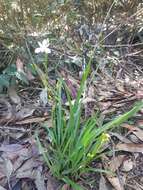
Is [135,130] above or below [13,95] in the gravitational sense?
below

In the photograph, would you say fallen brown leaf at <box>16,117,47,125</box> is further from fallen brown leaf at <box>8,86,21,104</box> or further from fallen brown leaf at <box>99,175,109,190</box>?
fallen brown leaf at <box>99,175,109,190</box>

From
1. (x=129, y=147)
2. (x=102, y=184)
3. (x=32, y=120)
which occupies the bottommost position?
(x=102, y=184)

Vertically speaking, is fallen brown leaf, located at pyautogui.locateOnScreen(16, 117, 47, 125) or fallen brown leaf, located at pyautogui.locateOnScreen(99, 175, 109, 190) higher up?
fallen brown leaf, located at pyautogui.locateOnScreen(16, 117, 47, 125)

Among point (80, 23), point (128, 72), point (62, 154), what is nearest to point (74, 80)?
point (128, 72)

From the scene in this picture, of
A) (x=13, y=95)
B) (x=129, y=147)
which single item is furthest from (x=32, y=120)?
(x=129, y=147)

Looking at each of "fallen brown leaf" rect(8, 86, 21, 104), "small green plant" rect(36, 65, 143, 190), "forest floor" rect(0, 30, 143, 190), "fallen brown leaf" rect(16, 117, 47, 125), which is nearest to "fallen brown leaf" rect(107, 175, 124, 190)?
"forest floor" rect(0, 30, 143, 190)

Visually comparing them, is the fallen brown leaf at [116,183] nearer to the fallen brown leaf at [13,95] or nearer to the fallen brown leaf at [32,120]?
the fallen brown leaf at [32,120]

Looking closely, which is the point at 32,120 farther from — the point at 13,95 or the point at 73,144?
the point at 73,144

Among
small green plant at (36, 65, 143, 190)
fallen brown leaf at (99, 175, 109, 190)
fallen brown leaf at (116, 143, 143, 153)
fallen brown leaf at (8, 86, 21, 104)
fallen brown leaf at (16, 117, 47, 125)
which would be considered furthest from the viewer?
fallen brown leaf at (8, 86, 21, 104)

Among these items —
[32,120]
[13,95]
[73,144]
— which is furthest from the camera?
[13,95]
